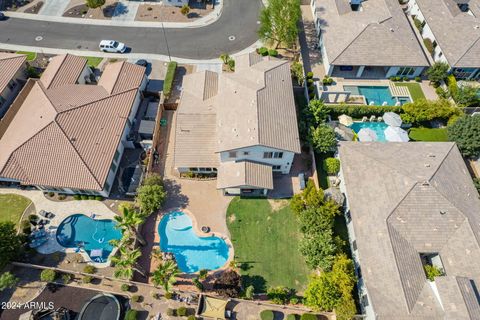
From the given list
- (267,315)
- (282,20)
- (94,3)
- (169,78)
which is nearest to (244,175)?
(267,315)

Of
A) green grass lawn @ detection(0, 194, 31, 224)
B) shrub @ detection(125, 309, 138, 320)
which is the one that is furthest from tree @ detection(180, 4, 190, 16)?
shrub @ detection(125, 309, 138, 320)

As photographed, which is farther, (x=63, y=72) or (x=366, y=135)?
(x=63, y=72)

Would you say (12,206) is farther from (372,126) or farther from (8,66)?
(372,126)

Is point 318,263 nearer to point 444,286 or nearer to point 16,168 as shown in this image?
point 444,286

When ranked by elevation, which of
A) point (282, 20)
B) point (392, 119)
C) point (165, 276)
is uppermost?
point (282, 20)

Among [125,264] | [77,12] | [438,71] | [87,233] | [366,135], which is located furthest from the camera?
[77,12]

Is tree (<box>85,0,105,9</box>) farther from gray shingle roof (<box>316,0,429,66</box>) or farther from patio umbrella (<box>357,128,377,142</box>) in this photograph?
patio umbrella (<box>357,128,377,142</box>)
